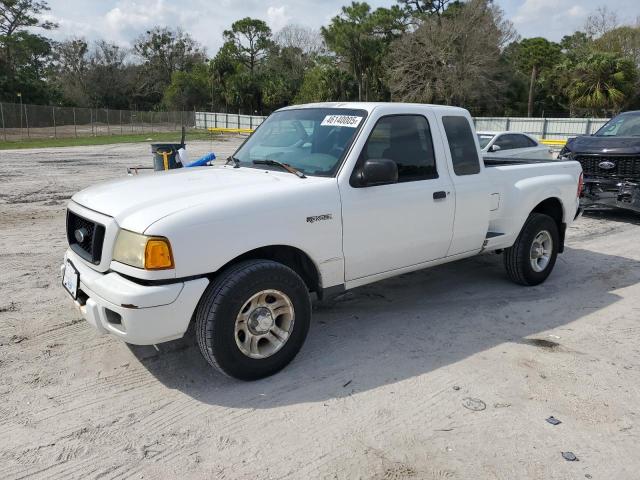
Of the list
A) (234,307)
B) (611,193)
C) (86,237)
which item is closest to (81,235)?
(86,237)

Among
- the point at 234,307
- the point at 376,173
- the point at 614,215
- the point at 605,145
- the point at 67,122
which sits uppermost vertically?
the point at 67,122

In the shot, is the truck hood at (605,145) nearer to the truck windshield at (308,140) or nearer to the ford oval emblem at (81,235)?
the truck windshield at (308,140)

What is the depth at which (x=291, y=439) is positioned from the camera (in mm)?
3057

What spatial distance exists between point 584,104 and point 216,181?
1594 inches

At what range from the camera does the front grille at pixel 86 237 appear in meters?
3.42

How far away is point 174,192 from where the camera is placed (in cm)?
362

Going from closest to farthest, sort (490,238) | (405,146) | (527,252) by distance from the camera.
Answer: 1. (405,146)
2. (490,238)
3. (527,252)

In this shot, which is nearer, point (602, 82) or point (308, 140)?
point (308, 140)

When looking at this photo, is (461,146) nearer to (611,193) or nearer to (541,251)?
(541,251)

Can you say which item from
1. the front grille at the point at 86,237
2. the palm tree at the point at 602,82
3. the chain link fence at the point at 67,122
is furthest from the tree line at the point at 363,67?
the front grille at the point at 86,237

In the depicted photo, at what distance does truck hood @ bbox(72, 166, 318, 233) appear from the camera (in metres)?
3.29

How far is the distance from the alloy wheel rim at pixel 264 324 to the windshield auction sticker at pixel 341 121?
1.50 m

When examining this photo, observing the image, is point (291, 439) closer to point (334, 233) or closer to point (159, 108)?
point (334, 233)

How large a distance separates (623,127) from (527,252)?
6439 millimetres
